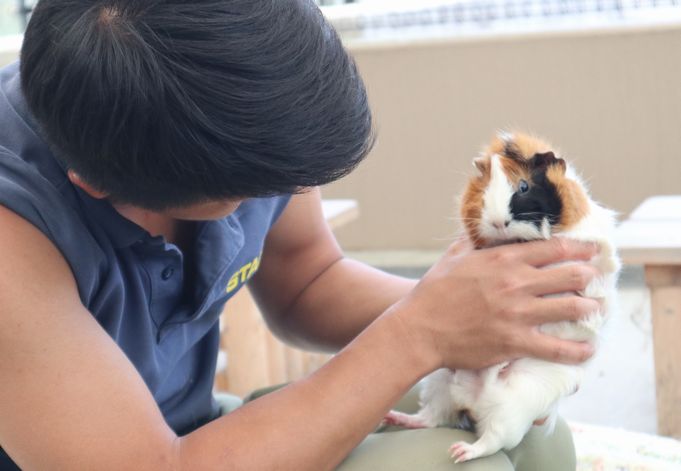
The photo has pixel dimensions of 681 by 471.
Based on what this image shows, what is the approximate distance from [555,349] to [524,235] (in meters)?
0.10

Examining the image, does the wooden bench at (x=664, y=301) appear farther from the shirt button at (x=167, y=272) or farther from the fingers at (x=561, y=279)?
the shirt button at (x=167, y=272)

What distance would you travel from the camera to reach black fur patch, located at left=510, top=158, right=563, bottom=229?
825mm

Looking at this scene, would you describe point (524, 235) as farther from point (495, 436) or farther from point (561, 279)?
point (495, 436)

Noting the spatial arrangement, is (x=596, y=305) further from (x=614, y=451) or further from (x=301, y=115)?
(x=614, y=451)

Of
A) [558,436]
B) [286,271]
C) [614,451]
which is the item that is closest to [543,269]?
[558,436]

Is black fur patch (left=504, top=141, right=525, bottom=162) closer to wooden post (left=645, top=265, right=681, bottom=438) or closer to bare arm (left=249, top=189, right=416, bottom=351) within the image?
bare arm (left=249, top=189, right=416, bottom=351)

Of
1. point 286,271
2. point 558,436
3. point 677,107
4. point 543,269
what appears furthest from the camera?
point 677,107

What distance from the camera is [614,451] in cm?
123

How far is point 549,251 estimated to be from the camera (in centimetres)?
83

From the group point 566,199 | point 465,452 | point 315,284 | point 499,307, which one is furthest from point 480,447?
point 315,284

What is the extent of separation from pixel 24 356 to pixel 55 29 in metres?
0.25

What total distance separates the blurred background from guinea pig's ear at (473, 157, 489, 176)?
1569 mm

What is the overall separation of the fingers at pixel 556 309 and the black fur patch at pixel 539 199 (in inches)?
2.8

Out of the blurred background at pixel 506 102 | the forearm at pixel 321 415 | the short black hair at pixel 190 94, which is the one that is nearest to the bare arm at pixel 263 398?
the forearm at pixel 321 415
